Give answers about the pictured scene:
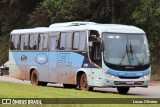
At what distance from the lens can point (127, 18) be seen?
144ft

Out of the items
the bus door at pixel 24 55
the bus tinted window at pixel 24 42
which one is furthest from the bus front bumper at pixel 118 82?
the bus tinted window at pixel 24 42

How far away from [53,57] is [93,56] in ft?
12.5

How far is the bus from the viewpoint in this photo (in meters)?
23.0

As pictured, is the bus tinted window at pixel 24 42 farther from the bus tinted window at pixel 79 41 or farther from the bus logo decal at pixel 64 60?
the bus tinted window at pixel 79 41

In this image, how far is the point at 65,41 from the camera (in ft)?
85.0

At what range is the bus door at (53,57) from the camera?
26.7 metres

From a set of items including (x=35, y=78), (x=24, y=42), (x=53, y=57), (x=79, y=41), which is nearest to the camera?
(x=79, y=41)

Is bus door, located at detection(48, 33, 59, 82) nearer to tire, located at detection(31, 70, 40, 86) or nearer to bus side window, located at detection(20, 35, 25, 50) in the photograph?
tire, located at detection(31, 70, 40, 86)

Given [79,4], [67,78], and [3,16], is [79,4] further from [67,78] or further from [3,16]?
[67,78]

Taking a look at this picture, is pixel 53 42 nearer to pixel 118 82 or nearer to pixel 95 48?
pixel 95 48

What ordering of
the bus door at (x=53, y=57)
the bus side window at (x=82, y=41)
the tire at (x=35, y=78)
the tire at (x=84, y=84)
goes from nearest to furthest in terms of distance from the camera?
1. the tire at (x=84, y=84)
2. the bus side window at (x=82, y=41)
3. the bus door at (x=53, y=57)
4. the tire at (x=35, y=78)

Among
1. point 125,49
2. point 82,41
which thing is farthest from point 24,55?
point 125,49

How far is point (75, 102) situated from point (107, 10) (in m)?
28.5

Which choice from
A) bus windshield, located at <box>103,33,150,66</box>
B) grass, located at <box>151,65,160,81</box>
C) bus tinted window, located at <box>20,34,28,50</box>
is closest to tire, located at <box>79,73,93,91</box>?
bus windshield, located at <box>103,33,150,66</box>
